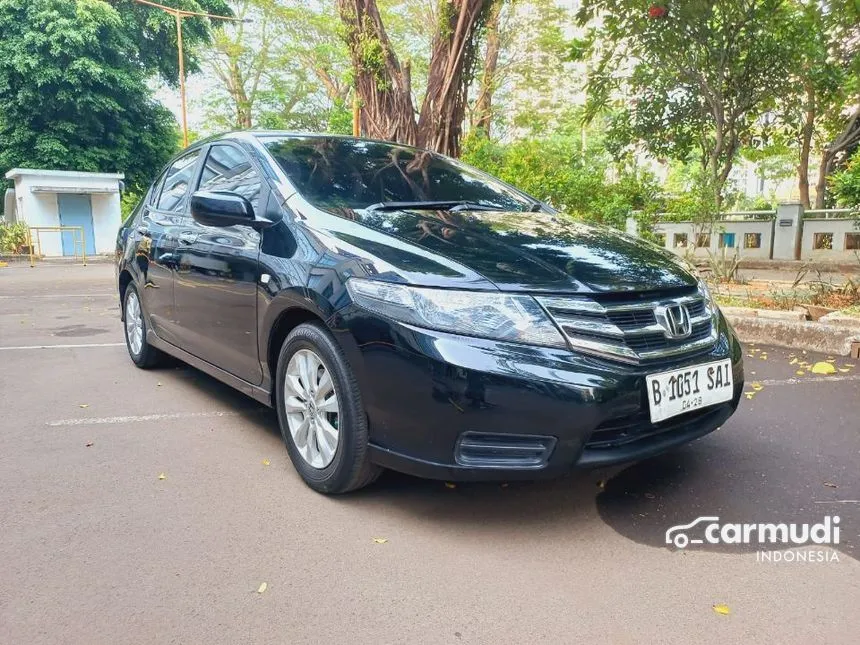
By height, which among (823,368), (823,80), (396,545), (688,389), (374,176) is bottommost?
(396,545)

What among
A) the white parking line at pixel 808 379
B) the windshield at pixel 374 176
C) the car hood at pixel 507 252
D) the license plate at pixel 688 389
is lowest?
the white parking line at pixel 808 379

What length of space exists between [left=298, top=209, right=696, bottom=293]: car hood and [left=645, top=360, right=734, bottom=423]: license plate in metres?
0.34

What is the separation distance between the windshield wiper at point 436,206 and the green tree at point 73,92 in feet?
75.8

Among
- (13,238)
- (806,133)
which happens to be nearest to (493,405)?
(806,133)

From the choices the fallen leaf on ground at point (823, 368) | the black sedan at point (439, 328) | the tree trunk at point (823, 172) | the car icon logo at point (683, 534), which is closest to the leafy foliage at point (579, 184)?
the fallen leaf on ground at point (823, 368)

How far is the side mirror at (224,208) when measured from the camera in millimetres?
3012

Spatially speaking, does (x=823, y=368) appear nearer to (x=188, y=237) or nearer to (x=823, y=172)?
(x=188, y=237)

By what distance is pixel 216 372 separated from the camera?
143 inches

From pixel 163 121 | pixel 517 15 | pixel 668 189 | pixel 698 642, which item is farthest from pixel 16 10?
pixel 698 642

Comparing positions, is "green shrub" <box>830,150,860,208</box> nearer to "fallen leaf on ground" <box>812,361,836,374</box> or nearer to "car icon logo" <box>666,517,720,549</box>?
"fallen leaf on ground" <box>812,361,836,374</box>

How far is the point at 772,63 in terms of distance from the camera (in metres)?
9.41

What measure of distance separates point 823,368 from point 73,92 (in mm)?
24512

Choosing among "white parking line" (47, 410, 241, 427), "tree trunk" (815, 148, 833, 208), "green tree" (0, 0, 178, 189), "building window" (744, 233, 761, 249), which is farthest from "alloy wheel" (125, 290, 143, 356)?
"green tree" (0, 0, 178, 189)

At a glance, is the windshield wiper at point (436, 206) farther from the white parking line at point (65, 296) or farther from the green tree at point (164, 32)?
the green tree at point (164, 32)
